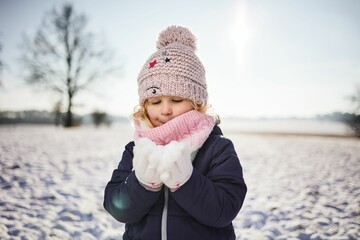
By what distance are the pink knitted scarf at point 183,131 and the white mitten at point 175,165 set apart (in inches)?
11.9

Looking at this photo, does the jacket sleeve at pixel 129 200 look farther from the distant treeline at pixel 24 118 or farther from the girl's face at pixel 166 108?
the distant treeline at pixel 24 118

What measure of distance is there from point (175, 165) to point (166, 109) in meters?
0.54

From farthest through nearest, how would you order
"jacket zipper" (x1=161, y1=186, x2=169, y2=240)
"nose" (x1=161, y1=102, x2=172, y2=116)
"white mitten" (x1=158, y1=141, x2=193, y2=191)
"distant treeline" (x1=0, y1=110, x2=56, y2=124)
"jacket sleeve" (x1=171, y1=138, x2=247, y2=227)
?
"distant treeline" (x1=0, y1=110, x2=56, y2=124)
"nose" (x1=161, y1=102, x2=172, y2=116)
"jacket zipper" (x1=161, y1=186, x2=169, y2=240)
"jacket sleeve" (x1=171, y1=138, x2=247, y2=227)
"white mitten" (x1=158, y1=141, x2=193, y2=191)

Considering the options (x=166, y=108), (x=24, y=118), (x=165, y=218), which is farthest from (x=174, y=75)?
(x=24, y=118)

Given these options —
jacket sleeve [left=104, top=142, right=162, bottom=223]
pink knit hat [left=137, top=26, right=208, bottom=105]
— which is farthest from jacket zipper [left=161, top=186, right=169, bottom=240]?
pink knit hat [left=137, top=26, right=208, bottom=105]

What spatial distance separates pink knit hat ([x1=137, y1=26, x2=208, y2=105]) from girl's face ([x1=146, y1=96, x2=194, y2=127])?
50 mm

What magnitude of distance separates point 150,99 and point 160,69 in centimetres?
19

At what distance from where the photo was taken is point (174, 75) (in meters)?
1.51

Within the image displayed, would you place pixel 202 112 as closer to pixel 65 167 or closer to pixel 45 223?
pixel 45 223

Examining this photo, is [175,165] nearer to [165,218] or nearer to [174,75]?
[165,218]

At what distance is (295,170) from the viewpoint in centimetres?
629

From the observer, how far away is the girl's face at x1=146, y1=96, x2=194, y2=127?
1.47 metres

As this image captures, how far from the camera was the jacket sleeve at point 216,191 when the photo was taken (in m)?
1.10

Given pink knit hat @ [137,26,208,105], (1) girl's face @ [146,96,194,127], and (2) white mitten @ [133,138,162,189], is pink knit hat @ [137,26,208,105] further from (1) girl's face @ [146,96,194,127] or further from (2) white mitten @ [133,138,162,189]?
(2) white mitten @ [133,138,162,189]
